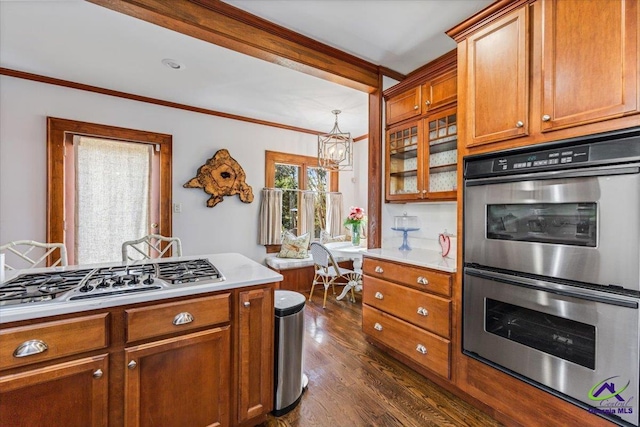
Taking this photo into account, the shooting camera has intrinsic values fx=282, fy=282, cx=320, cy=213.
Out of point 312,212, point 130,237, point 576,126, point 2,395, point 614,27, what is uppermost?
point 614,27

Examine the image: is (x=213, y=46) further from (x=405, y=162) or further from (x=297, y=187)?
(x=297, y=187)

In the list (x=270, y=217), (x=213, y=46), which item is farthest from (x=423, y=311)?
(x=270, y=217)

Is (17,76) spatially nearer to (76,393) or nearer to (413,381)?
(76,393)

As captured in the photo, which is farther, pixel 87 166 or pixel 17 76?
pixel 87 166

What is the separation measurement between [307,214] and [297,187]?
50cm

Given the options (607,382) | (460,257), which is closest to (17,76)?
(460,257)

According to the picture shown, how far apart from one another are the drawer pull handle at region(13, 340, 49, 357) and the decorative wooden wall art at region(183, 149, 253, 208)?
3.04 metres

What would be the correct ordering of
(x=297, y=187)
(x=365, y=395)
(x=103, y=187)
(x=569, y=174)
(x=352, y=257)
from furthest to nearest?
1. (x=297, y=187)
2. (x=352, y=257)
3. (x=103, y=187)
4. (x=365, y=395)
5. (x=569, y=174)

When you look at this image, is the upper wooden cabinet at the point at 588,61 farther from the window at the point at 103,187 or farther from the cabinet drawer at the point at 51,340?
the window at the point at 103,187

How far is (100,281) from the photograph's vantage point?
4.65ft

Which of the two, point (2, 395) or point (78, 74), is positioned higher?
point (78, 74)

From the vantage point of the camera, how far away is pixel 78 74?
3.00 metres

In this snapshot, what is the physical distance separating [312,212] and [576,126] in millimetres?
3874

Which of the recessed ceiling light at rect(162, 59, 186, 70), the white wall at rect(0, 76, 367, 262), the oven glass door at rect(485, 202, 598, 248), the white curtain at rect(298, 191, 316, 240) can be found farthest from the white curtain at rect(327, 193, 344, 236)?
the oven glass door at rect(485, 202, 598, 248)
